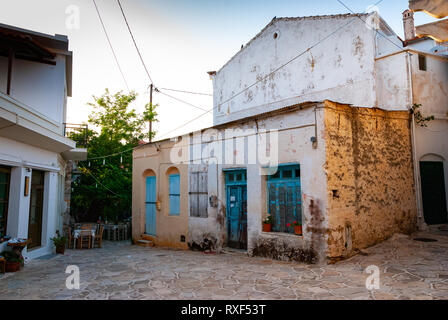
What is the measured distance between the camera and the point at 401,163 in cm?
973

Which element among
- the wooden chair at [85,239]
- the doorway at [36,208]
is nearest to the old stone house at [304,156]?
the wooden chair at [85,239]

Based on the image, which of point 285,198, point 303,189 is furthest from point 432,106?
point 285,198

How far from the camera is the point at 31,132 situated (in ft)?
27.2

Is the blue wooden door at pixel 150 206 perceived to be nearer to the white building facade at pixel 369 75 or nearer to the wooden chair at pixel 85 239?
the wooden chair at pixel 85 239

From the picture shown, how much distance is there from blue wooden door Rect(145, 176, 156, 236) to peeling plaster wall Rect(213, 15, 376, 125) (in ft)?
15.8

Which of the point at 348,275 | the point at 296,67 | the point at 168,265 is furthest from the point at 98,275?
the point at 296,67

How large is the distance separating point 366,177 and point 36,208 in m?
9.85

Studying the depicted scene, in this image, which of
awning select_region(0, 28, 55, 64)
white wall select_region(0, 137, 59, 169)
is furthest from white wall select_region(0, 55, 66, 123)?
white wall select_region(0, 137, 59, 169)

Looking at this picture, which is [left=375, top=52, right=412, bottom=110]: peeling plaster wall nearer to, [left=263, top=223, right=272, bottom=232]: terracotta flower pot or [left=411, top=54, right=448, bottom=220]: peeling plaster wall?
[left=411, top=54, right=448, bottom=220]: peeling plaster wall

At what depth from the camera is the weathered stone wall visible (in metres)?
7.77

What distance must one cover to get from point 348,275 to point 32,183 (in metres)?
9.02

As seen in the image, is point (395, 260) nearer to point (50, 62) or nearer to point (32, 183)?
point (32, 183)

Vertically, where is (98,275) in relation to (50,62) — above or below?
below
